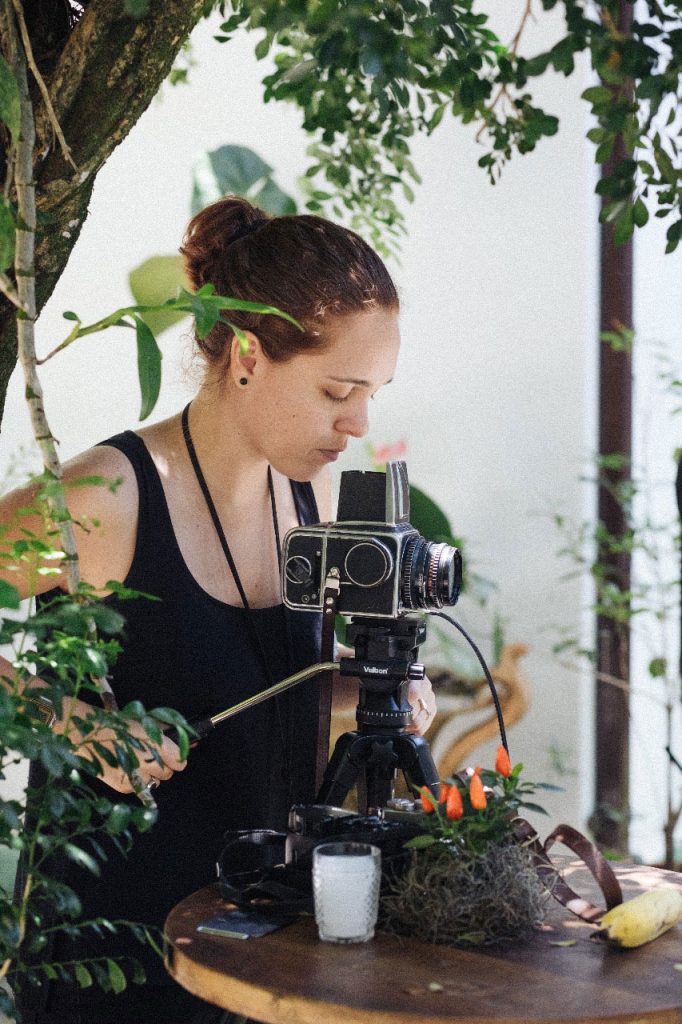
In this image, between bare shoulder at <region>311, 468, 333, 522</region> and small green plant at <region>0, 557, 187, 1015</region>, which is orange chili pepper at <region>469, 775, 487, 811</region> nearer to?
small green plant at <region>0, 557, 187, 1015</region>

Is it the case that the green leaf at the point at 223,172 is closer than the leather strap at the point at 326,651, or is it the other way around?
the leather strap at the point at 326,651

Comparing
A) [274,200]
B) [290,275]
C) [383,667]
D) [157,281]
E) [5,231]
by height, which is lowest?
[383,667]

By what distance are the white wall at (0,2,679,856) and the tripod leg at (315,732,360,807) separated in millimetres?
2413

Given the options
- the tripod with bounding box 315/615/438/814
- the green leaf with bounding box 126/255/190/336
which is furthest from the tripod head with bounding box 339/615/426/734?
the green leaf with bounding box 126/255/190/336

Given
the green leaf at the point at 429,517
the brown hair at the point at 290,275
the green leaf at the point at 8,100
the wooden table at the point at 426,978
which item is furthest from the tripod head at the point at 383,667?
the green leaf at the point at 429,517

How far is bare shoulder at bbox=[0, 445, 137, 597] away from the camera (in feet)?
4.64

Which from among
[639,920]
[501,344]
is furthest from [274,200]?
[639,920]

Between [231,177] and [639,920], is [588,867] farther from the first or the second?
[231,177]

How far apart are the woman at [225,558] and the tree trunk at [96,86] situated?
0.88ft

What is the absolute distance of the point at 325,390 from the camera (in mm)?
1527

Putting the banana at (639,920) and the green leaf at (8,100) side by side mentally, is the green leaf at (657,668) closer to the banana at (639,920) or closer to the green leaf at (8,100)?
the banana at (639,920)

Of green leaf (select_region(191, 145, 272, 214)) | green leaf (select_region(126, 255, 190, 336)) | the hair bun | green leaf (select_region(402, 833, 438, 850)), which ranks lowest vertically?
green leaf (select_region(402, 833, 438, 850))

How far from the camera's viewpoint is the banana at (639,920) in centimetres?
111

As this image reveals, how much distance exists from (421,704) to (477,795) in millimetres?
388
